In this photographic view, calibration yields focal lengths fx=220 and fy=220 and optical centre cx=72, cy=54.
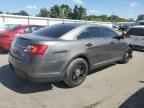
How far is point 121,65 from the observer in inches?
331

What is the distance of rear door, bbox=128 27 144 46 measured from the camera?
1184 cm

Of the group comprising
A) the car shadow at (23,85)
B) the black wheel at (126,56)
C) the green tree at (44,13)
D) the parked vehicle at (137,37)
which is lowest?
the car shadow at (23,85)

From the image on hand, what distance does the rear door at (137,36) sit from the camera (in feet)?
38.8

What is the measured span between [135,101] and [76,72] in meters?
1.59

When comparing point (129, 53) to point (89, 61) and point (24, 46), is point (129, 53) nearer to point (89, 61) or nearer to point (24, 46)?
point (89, 61)

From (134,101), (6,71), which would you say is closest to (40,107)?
(134,101)

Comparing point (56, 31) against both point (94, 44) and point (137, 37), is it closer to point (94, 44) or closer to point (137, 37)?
point (94, 44)

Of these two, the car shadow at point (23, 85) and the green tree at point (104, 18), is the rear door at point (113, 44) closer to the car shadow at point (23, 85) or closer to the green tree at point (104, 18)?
the car shadow at point (23, 85)

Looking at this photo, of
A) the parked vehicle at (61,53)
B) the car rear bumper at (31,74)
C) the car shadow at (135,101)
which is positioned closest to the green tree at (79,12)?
the parked vehicle at (61,53)

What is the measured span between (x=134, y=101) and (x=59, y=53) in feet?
6.56

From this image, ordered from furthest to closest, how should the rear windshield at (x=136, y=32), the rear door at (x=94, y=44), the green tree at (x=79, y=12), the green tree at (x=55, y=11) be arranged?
the green tree at (x=79, y=12)
the green tree at (x=55, y=11)
the rear windshield at (x=136, y=32)
the rear door at (x=94, y=44)

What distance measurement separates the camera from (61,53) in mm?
5059

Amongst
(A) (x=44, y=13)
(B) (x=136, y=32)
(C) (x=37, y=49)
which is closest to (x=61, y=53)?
(C) (x=37, y=49)

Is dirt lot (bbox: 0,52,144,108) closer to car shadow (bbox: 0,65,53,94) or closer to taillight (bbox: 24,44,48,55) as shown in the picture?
car shadow (bbox: 0,65,53,94)
